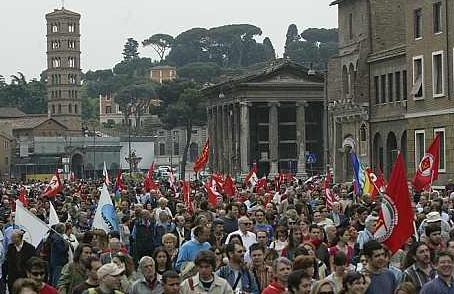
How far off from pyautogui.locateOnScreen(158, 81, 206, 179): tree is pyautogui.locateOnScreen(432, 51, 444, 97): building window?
80.2m

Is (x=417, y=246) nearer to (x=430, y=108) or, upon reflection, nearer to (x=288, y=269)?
(x=288, y=269)

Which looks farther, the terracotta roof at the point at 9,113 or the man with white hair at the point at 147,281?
the terracotta roof at the point at 9,113

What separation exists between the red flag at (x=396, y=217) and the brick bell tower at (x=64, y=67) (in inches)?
6278

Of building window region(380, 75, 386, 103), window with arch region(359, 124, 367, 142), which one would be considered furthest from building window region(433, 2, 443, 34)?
window with arch region(359, 124, 367, 142)

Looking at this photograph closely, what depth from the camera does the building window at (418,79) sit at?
54.7 m

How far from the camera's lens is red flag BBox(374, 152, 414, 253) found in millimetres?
14195

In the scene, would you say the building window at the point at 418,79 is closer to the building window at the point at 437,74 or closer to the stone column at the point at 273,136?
the building window at the point at 437,74

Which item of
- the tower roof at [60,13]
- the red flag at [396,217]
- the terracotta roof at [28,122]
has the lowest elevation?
the red flag at [396,217]

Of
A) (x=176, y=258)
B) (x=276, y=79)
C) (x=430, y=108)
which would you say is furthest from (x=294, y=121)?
(x=176, y=258)

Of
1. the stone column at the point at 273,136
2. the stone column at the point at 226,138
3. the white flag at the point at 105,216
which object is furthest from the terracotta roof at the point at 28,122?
the white flag at the point at 105,216

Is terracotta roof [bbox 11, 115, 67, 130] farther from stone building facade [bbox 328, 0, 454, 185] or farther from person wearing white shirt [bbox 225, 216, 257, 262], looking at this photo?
→ person wearing white shirt [bbox 225, 216, 257, 262]

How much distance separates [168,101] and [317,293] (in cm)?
12817

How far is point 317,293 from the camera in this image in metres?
10.3

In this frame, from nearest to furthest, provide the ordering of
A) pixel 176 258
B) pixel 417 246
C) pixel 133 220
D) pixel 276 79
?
pixel 417 246, pixel 176 258, pixel 133 220, pixel 276 79
